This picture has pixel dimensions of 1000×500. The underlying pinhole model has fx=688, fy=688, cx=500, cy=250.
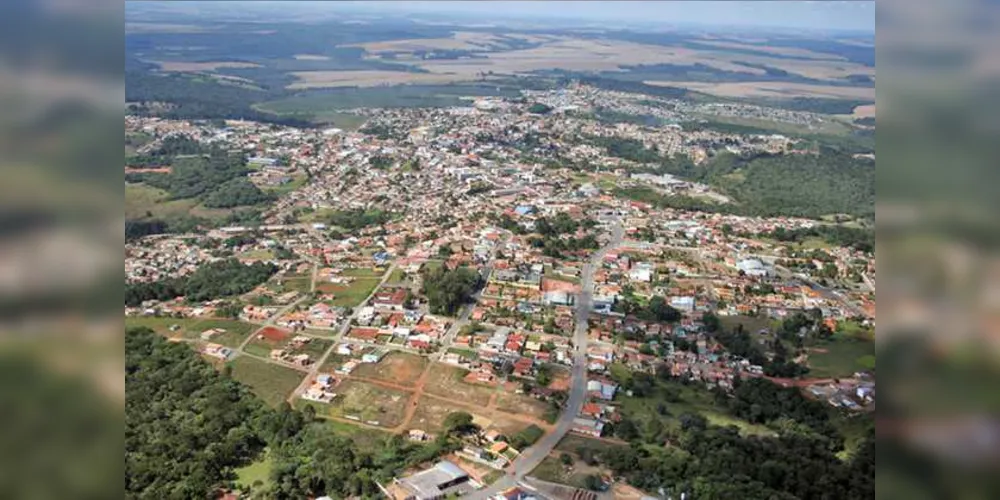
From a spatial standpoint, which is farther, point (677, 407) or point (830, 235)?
point (830, 235)

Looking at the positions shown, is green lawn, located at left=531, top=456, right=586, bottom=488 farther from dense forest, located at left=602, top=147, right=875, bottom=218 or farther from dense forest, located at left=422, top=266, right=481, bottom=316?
dense forest, located at left=602, top=147, right=875, bottom=218

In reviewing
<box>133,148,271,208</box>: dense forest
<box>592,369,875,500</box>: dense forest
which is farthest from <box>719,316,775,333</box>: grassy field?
<box>133,148,271,208</box>: dense forest

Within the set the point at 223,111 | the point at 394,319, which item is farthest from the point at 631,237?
the point at 223,111

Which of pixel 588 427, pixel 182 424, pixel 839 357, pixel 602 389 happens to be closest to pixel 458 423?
pixel 588 427

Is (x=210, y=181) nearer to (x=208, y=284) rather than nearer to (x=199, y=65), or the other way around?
(x=208, y=284)

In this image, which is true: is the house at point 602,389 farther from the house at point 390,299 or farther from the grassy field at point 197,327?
the grassy field at point 197,327

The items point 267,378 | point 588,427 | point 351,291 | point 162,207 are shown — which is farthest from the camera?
point 162,207
